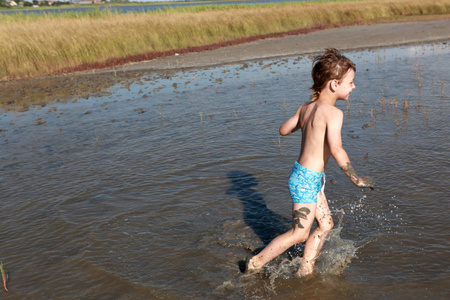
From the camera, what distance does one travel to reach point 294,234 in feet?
11.4

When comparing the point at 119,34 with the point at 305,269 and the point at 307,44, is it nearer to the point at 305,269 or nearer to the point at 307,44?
the point at 307,44

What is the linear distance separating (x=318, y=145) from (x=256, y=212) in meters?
1.74

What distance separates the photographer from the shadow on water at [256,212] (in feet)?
14.6

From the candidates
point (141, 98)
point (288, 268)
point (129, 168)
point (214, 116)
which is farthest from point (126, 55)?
point (288, 268)

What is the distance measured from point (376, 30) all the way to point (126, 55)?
46.0 feet

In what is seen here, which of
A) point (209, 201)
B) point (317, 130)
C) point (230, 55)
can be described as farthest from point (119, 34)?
point (317, 130)

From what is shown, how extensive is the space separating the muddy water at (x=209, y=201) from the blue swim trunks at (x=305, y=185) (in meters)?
0.70

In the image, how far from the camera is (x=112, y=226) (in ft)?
15.4

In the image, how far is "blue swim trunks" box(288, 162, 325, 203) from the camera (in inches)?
134

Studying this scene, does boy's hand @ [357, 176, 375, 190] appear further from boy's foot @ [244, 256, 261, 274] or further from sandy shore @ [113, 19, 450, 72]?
sandy shore @ [113, 19, 450, 72]

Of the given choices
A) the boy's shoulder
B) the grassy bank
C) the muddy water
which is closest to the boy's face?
the boy's shoulder

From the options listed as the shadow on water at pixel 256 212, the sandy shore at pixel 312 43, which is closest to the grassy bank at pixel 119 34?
the sandy shore at pixel 312 43

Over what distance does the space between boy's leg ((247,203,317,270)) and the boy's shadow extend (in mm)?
352

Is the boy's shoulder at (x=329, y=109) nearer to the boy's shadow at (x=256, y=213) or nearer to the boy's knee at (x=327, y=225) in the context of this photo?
the boy's knee at (x=327, y=225)
